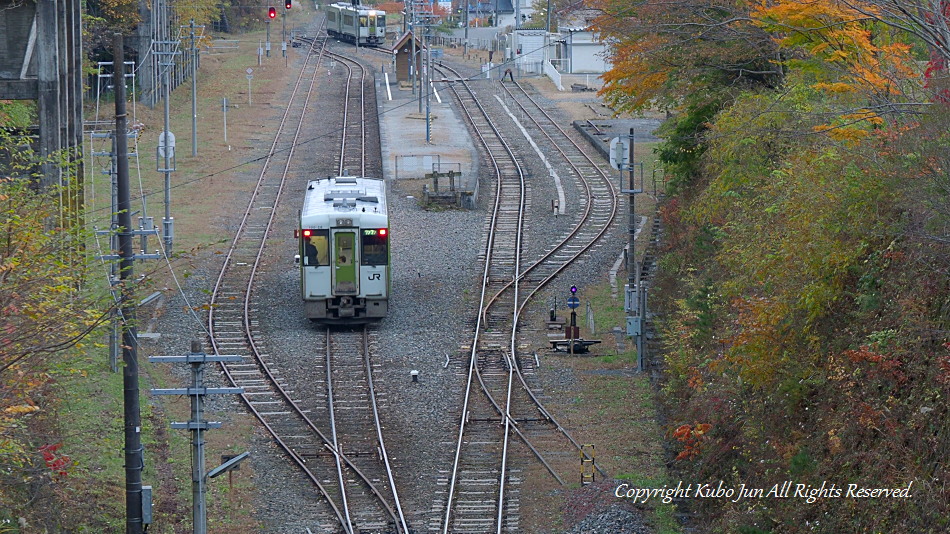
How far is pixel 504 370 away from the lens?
20.2 meters

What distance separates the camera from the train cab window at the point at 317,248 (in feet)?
71.3

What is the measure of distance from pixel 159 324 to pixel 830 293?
→ 1333 cm

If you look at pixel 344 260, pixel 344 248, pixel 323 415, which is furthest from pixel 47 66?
pixel 323 415

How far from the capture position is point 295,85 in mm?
56281

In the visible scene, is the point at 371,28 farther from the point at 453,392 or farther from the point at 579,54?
the point at 453,392

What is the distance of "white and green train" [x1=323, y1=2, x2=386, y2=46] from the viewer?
75.1m

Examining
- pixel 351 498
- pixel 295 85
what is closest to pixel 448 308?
pixel 351 498

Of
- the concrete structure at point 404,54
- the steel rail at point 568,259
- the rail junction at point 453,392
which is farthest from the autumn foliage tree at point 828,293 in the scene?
the concrete structure at point 404,54

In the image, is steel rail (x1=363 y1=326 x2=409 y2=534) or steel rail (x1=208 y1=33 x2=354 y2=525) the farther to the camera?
steel rail (x1=208 y1=33 x2=354 y2=525)

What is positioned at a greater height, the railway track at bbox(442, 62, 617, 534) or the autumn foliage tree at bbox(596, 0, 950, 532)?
the autumn foliage tree at bbox(596, 0, 950, 532)

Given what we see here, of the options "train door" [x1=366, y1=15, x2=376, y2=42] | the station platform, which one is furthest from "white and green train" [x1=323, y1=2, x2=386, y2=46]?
the station platform

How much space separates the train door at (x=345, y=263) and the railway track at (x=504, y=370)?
2488 mm

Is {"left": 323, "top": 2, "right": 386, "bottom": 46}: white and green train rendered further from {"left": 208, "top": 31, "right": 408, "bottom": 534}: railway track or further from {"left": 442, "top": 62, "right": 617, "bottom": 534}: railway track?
{"left": 208, "top": 31, "right": 408, "bottom": 534}: railway track

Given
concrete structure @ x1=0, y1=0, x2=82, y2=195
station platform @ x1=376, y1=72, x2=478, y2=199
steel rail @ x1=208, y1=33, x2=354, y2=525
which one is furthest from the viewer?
station platform @ x1=376, y1=72, x2=478, y2=199
